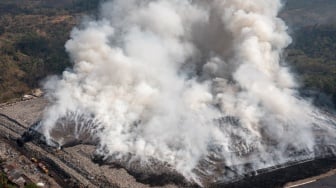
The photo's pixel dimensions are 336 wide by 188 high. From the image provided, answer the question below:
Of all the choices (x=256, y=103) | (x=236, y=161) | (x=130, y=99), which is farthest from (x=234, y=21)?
(x=236, y=161)

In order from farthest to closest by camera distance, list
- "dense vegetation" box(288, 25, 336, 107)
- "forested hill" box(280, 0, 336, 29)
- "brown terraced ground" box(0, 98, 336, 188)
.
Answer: "forested hill" box(280, 0, 336, 29) < "dense vegetation" box(288, 25, 336, 107) < "brown terraced ground" box(0, 98, 336, 188)

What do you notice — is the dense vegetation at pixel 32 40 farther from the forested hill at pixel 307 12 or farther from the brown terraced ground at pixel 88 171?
the forested hill at pixel 307 12

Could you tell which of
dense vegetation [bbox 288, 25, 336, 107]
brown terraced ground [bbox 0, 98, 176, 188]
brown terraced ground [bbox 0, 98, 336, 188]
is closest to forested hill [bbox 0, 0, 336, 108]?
dense vegetation [bbox 288, 25, 336, 107]

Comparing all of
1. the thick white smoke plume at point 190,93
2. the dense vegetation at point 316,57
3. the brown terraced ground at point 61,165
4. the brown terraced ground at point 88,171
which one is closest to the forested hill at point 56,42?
the dense vegetation at point 316,57

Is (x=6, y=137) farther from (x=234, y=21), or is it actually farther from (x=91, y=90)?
(x=234, y=21)

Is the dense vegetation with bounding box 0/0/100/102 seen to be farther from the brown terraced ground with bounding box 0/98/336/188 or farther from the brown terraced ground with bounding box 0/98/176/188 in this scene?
the brown terraced ground with bounding box 0/98/336/188

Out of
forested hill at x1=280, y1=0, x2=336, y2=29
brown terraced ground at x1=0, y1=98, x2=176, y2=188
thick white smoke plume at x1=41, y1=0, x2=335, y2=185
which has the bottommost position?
brown terraced ground at x1=0, y1=98, x2=176, y2=188

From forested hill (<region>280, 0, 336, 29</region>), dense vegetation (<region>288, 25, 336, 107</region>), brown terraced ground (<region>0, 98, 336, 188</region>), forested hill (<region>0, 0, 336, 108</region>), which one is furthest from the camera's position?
forested hill (<region>280, 0, 336, 29</region>)
